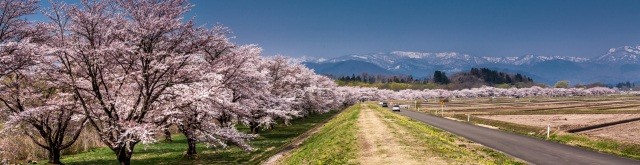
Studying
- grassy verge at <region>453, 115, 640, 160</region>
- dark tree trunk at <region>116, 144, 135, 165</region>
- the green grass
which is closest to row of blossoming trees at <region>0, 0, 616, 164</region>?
dark tree trunk at <region>116, 144, 135, 165</region>

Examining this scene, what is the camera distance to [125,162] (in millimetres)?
26516

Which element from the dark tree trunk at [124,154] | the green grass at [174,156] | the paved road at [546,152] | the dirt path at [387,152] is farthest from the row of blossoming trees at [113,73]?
the paved road at [546,152]

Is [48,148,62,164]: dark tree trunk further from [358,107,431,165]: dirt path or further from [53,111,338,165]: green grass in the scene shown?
[358,107,431,165]: dirt path

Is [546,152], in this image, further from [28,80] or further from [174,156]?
[28,80]

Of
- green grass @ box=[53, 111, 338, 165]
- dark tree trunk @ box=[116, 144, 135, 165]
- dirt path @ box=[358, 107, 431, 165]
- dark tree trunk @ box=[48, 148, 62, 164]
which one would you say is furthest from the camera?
green grass @ box=[53, 111, 338, 165]

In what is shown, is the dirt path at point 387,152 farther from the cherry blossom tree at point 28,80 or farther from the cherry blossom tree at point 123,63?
the cherry blossom tree at point 28,80

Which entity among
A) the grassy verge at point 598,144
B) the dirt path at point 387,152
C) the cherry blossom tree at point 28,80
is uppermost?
the cherry blossom tree at point 28,80

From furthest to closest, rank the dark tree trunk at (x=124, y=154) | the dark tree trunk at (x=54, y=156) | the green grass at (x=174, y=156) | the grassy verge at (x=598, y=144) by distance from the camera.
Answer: the green grass at (x=174, y=156) < the grassy verge at (x=598, y=144) < the dark tree trunk at (x=54, y=156) < the dark tree trunk at (x=124, y=154)

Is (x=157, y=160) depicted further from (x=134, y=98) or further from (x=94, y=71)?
(x=94, y=71)

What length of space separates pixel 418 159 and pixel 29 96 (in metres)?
21.4

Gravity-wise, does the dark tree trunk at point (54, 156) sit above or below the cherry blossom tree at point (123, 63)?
below

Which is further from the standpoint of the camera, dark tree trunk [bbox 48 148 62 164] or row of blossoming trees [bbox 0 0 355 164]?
dark tree trunk [bbox 48 148 62 164]

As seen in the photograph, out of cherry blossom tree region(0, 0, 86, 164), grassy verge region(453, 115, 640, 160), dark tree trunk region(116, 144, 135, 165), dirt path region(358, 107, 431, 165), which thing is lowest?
grassy verge region(453, 115, 640, 160)

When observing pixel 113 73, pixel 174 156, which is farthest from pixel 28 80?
pixel 174 156
